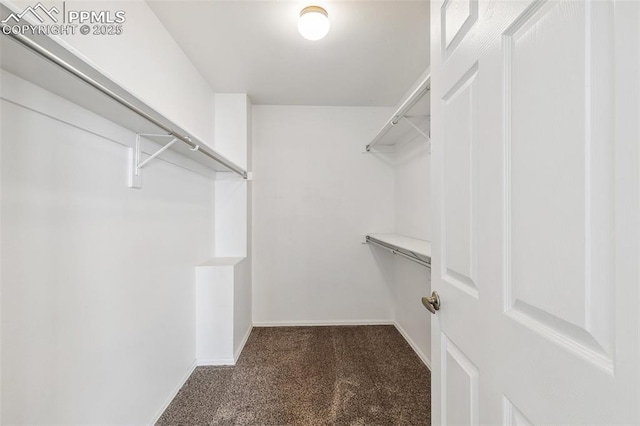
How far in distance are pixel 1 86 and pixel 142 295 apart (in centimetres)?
103

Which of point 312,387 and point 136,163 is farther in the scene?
point 312,387

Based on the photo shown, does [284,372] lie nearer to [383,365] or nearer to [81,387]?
[383,365]

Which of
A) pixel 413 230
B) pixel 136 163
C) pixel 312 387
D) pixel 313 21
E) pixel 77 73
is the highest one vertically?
pixel 313 21

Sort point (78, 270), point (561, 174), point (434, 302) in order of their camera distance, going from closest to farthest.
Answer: point (561, 174) < point (434, 302) < point (78, 270)

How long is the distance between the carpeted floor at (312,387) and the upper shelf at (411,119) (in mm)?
1732

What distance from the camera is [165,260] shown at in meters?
1.70

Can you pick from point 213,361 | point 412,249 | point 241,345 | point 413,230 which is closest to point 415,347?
point 413,230

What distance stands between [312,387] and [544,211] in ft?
6.20

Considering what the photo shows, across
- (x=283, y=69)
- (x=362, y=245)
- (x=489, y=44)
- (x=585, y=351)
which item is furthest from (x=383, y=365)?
(x=283, y=69)

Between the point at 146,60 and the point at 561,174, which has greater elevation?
the point at 146,60

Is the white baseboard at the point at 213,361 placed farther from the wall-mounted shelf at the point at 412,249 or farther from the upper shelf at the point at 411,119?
the upper shelf at the point at 411,119

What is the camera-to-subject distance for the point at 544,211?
478 millimetres

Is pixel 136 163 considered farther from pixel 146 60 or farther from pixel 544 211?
pixel 544 211

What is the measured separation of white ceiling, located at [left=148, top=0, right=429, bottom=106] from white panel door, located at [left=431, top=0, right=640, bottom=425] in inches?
42.1
